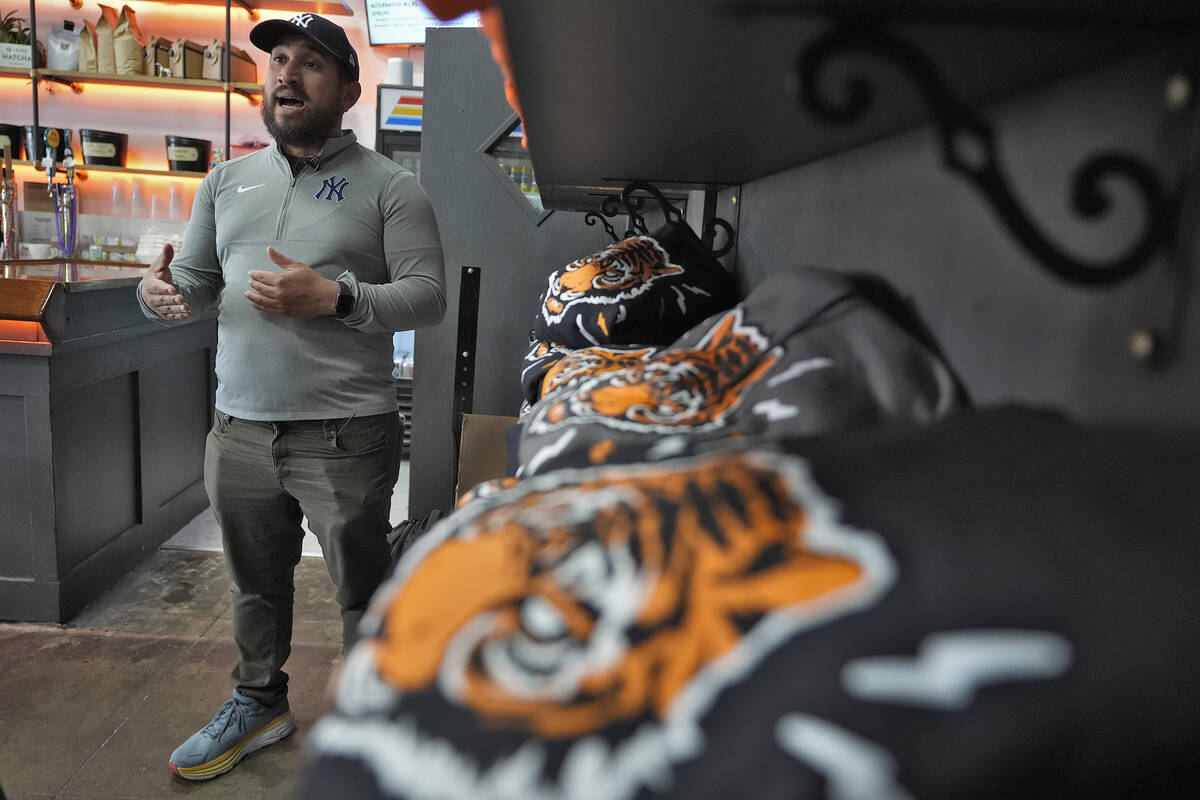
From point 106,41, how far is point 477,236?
9.27 ft

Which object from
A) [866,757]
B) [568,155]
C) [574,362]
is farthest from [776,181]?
[866,757]

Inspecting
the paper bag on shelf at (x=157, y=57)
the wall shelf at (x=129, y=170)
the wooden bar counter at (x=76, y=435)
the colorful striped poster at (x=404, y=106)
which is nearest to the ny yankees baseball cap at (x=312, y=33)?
the wooden bar counter at (x=76, y=435)

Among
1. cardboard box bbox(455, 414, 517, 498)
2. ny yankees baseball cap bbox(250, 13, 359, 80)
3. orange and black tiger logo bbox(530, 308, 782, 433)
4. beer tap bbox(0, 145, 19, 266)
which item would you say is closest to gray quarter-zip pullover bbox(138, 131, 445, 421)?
ny yankees baseball cap bbox(250, 13, 359, 80)

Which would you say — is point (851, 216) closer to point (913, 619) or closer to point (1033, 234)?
point (1033, 234)

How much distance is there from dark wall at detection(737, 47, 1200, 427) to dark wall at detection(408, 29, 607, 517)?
2.39 m

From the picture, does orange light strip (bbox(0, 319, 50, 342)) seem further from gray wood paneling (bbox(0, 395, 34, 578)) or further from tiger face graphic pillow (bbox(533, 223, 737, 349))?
tiger face graphic pillow (bbox(533, 223, 737, 349))

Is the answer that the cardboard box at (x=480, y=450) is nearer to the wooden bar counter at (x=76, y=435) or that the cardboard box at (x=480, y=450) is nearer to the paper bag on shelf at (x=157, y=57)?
the wooden bar counter at (x=76, y=435)

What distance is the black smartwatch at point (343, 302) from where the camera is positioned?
5.22ft

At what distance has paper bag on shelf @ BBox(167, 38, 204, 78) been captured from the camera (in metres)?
4.39

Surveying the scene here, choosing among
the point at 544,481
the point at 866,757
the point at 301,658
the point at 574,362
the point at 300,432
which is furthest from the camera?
the point at 301,658

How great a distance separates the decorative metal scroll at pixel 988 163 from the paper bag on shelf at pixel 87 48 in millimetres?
5099

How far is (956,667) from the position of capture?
204 mm

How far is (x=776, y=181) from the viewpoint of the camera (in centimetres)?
117

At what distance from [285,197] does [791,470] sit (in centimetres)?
166
